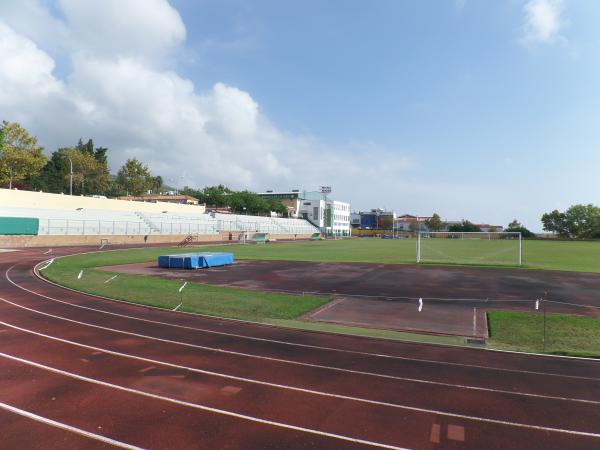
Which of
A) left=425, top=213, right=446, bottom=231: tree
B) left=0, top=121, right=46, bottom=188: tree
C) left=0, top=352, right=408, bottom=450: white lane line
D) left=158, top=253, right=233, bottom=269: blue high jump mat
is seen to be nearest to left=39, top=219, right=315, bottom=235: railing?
left=0, top=121, right=46, bottom=188: tree

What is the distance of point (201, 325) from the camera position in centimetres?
1484

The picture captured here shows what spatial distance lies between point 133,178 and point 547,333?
9578cm

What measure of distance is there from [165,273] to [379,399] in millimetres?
24854

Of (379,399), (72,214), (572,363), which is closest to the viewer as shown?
(379,399)

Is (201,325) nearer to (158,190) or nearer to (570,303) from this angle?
(570,303)

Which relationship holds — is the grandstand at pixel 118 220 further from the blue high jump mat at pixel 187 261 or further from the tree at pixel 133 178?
the blue high jump mat at pixel 187 261

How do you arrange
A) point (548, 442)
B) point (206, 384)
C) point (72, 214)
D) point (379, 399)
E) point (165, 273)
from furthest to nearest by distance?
point (72, 214), point (165, 273), point (206, 384), point (379, 399), point (548, 442)

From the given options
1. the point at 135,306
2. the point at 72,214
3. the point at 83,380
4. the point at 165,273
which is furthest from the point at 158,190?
the point at 83,380

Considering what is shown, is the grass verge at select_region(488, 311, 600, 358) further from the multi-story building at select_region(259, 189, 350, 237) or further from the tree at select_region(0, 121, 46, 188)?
the multi-story building at select_region(259, 189, 350, 237)

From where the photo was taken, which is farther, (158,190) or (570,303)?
(158,190)

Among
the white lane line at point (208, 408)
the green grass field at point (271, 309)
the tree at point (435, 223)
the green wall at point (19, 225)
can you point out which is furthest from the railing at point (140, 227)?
the tree at point (435, 223)

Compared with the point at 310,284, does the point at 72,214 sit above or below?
above

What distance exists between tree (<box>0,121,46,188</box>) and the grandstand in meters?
7.23

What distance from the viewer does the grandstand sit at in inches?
2297
